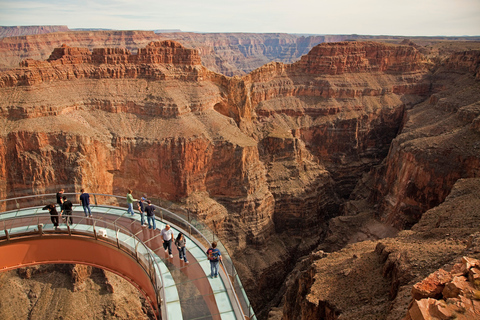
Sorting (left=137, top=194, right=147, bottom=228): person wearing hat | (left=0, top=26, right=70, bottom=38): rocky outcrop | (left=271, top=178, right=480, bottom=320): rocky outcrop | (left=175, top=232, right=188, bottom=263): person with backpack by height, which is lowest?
(left=271, top=178, right=480, bottom=320): rocky outcrop

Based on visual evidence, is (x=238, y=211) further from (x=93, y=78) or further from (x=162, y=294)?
(x=162, y=294)

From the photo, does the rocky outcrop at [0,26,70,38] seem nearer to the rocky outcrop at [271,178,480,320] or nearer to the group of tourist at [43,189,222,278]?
the group of tourist at [43,189,222,278]

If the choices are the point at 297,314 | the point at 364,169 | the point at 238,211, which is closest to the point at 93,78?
the point at 238,211

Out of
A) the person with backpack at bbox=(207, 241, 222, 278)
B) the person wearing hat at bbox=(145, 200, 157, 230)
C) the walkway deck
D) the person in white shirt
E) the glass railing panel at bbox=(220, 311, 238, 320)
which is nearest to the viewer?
the glass railing panel at bbox=(220, 311, 238, 320)

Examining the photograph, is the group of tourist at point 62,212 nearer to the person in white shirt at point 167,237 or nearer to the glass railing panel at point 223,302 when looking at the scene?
the person in white shirt at point 167,237

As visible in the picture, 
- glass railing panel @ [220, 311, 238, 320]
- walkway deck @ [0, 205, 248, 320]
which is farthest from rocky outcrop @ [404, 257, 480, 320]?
walkway deck @ [0, 205, 248, 320]

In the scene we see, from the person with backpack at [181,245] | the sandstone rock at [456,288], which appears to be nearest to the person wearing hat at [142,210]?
the person with backpack at [181,245]

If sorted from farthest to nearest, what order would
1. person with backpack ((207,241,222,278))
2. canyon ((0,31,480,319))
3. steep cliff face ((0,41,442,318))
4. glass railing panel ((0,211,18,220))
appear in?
1. steep cliff face ((0,41,442,318))
2. canyon ((0,31,480,319))
3. glass railing panel ((0,211,18,220))
4. person with backpack ((207,241,222,278))
